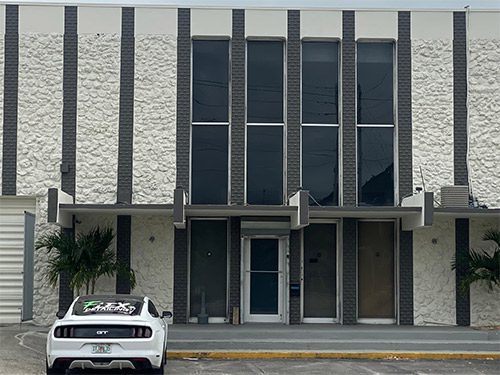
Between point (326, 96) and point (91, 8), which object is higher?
point (91, 8)

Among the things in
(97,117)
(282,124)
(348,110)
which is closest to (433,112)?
(348,110)

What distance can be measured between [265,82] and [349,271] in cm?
530

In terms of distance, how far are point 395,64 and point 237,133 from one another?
4507 mm

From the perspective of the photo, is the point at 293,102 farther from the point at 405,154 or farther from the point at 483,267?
the point at 483,267

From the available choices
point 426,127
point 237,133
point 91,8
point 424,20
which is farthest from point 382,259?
point 91,8

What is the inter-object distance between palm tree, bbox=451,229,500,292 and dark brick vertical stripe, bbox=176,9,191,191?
728cm

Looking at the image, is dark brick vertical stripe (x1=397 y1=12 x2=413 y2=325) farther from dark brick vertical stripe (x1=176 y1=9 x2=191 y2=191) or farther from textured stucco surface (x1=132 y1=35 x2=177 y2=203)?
textured stucco surface (x1=132 y1=35 x2=177 y2=203)

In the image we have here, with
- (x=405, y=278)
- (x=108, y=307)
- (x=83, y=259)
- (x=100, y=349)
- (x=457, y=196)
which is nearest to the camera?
(x=100, y=349)

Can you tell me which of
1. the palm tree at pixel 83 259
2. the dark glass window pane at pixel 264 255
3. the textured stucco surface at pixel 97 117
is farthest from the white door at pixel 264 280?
the textured stucco surface at pixel 97 117

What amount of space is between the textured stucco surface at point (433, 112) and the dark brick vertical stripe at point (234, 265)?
4.71m

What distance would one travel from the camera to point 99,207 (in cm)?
1681

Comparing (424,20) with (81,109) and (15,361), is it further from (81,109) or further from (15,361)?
(15,361)

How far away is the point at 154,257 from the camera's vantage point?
723 inches

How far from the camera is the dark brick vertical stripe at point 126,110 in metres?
18.4
